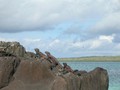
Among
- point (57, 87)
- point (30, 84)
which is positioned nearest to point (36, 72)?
point (30, 84)

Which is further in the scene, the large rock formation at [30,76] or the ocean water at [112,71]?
the ocean water at [112,71]

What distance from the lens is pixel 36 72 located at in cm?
1441

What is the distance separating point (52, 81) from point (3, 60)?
6.75 ft

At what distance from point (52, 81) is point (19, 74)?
4.81ft

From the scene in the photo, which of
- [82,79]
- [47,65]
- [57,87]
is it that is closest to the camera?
Answer: [57,87]

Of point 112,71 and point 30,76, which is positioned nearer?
point 30,76

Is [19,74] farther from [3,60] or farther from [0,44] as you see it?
[0,44]

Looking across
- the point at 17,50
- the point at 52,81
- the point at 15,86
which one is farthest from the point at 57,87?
the point at 17,50

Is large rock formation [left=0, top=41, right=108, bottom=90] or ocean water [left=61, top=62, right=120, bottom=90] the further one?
ocean water [left=61, top=62, right=120, bottom=90]

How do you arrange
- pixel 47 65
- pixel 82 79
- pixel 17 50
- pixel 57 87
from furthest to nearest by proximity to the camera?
pixel 17 50, pixel 47 65, pixel 82 79, pixel 57 87

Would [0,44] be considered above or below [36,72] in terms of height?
above

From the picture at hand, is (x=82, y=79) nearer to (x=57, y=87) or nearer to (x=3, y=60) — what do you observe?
(x=57, y=87)

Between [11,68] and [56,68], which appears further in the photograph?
[56,68]

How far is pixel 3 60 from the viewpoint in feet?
46.3
